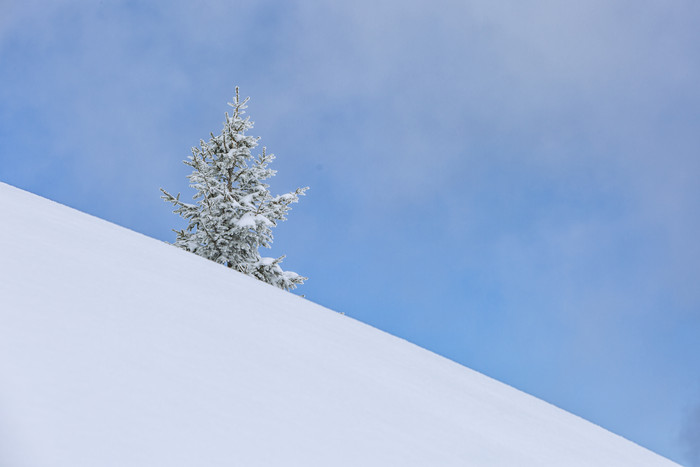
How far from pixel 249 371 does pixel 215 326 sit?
1.23ft

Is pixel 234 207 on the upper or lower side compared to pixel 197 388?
upper

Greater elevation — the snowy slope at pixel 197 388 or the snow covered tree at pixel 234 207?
the snow covered tree at pixel 234 207

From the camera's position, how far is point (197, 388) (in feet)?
4.12

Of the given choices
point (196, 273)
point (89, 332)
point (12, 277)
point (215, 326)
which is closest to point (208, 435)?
point (89, 332)

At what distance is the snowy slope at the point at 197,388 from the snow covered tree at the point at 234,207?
9.10 m

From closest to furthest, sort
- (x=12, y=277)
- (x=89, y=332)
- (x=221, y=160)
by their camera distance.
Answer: (x=89, y=332), (x=12, y=277), (x=221, y=160)

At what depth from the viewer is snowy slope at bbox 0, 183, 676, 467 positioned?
3.24 feet

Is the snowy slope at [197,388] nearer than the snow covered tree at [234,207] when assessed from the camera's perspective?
Yes

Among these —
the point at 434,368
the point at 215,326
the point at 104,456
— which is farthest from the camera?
the point at 434,368

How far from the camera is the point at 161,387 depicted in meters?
1.20

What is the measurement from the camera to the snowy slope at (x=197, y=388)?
986 mm

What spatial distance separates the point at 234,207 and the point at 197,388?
10.7m

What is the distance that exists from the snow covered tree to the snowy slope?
9.10 m

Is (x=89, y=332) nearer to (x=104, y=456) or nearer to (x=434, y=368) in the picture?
(x=104, y=456)
